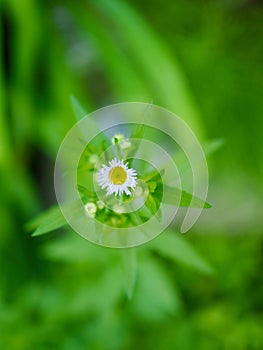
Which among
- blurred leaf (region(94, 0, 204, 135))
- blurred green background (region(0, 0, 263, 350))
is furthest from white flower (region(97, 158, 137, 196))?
blurred leaf (region(94, 0, 204, 135))

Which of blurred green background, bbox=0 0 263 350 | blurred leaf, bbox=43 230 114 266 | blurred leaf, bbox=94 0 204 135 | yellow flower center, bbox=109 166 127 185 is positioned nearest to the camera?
yellow flower center, bbox=109 166 127 185

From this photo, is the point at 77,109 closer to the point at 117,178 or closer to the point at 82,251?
the point at 117,178

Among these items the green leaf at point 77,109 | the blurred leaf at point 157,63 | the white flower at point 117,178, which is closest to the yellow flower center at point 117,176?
the white flower at point 117,178

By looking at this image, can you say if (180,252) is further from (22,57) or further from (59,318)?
(22,57)

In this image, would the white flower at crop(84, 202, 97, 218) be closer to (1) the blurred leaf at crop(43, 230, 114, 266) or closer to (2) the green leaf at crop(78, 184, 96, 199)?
(2) the green leaf at crop(78, 184, 96, 199)

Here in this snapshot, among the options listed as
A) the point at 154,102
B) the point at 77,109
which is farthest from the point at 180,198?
the point at 154,102

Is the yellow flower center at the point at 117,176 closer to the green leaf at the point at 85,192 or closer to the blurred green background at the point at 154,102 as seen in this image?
the green leaf at the point at 85,192

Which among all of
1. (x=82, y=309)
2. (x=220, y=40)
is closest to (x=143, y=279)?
(x=82, y=309)

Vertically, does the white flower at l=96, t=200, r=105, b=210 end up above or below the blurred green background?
below
